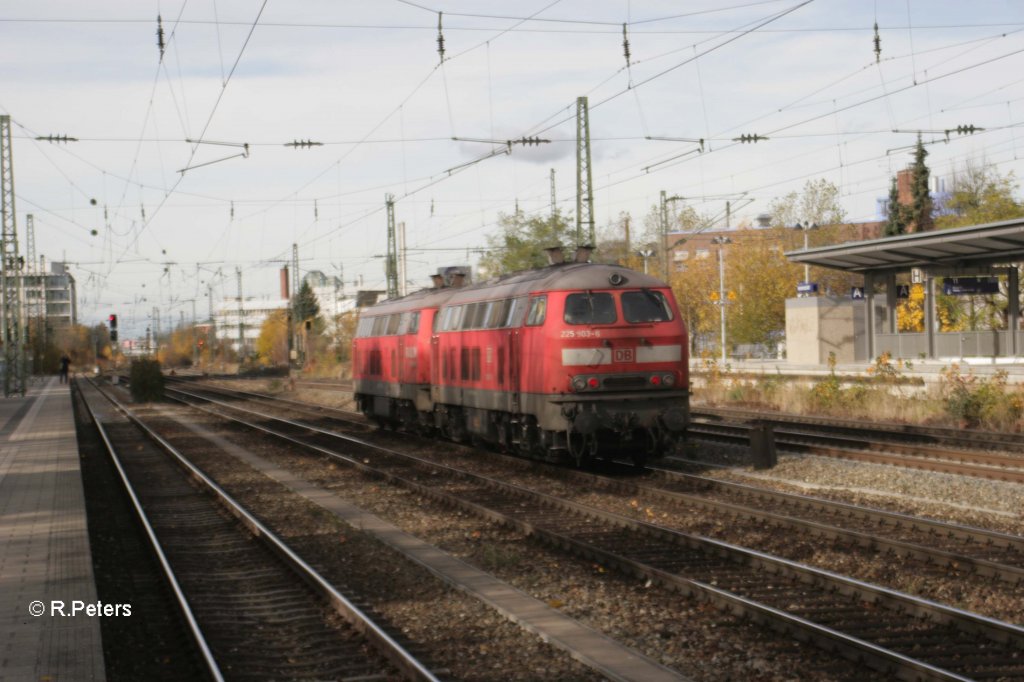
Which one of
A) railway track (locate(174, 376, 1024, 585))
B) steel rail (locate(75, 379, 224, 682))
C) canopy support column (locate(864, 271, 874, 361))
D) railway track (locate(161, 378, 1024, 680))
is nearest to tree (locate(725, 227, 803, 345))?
canopy support column (locate(864, 271, 874, 361))

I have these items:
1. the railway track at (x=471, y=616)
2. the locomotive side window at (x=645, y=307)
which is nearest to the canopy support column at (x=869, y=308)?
the locomotive side window at (x=645, y=307)

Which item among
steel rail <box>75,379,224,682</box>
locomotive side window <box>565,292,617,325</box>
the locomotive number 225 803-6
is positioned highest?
locomotive side window <box>565,292,617,325</box>

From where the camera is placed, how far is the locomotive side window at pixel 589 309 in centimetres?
1653

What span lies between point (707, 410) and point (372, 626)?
2096 centimetres

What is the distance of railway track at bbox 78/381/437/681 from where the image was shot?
301 inches

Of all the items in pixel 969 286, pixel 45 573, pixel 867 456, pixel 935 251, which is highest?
pixel 935 251

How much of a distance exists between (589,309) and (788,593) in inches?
320

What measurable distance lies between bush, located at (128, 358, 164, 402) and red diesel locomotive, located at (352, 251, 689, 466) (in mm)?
30493

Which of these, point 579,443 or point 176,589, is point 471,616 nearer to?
point 176,589

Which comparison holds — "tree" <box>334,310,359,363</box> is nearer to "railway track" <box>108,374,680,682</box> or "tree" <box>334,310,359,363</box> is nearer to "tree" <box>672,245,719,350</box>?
"tree" <box>672,245,719,350</box>

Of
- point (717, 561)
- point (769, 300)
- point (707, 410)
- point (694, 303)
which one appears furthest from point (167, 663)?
point (694, 303)

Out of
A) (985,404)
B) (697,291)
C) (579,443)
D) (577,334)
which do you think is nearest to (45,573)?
(577,334)

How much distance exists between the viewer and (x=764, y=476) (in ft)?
53.0

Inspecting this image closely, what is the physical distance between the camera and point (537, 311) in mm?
17141
